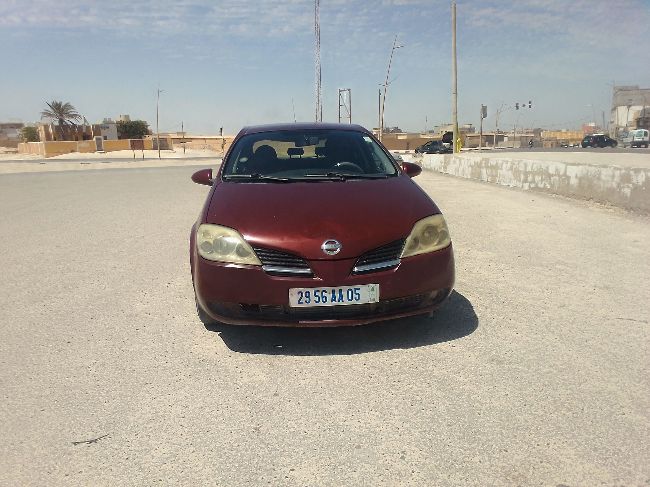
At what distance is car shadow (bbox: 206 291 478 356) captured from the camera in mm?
3158

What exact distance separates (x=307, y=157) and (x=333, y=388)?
2.26 metres

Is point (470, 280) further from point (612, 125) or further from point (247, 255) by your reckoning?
point (612, 125)

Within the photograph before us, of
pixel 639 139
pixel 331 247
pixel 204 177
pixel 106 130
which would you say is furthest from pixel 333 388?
pixel 106 130

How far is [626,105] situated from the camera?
9212 centimetres

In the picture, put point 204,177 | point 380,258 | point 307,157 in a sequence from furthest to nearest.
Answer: point 204,177 < point 307,157 < point 380,258

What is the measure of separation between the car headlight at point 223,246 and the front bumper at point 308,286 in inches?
1.7

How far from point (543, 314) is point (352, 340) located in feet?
4.94

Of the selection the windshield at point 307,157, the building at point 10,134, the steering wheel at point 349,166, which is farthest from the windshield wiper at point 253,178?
the building at point 10,134

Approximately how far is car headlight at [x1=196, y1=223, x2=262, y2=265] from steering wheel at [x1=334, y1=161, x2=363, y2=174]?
1.36 meters

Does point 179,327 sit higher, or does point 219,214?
point 219,214

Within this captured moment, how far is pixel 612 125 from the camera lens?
92875 millimetres

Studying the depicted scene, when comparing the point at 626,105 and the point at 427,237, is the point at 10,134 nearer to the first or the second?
the point at 626,105

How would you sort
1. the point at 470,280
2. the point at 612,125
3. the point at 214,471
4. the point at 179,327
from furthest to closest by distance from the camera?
the point at 612,125 < the point at 470,280 < the point at 179,327 < the point at 214,471

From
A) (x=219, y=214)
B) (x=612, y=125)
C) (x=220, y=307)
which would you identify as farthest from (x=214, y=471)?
(x=612, y=125)
